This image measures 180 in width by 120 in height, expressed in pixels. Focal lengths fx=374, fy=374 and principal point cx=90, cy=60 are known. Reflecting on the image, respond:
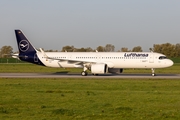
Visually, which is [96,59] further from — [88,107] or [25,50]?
[88,107]

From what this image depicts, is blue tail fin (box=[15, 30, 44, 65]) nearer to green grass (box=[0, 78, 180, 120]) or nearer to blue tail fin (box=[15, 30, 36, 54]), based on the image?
blue tail fin (box=[15, 30, 36, 54])

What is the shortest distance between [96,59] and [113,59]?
88.4 inches

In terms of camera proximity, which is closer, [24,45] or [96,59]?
[96,59]

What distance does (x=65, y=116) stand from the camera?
45.8 ft

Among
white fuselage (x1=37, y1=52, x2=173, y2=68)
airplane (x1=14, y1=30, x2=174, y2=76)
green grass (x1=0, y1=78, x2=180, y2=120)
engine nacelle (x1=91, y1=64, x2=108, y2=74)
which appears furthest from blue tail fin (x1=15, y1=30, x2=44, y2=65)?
green grass (x1=0, y1=78, x2=180, y2=120)

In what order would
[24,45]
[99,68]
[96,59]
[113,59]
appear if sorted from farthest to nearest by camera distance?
[24,45]
[96,59]
[113,59]
[99,68]

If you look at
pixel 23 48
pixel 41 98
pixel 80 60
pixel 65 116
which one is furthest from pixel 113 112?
pixel 23 48

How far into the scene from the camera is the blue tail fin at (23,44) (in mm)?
48469

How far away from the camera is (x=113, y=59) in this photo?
45250 mm

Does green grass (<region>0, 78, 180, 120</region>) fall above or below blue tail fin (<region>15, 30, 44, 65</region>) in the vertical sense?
below

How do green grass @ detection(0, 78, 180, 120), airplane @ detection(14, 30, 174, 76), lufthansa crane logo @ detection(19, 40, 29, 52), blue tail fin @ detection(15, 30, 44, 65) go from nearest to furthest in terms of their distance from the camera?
green grass @ detection(0, 78, 180, 120)
airplane @ detection(14, 30, 174, 76)
blue tail fin @ detection(15, 30, 44, 65)
lufthansa crane logo @ detection(19, 40, 29, 52)

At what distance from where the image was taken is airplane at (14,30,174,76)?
44.2m

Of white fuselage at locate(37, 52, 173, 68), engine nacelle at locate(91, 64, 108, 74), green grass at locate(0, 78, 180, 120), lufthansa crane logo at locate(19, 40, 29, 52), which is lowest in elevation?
green grass at locate(0, 78, 180, 120)

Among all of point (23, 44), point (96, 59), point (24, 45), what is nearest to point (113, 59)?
point (96, 59)
